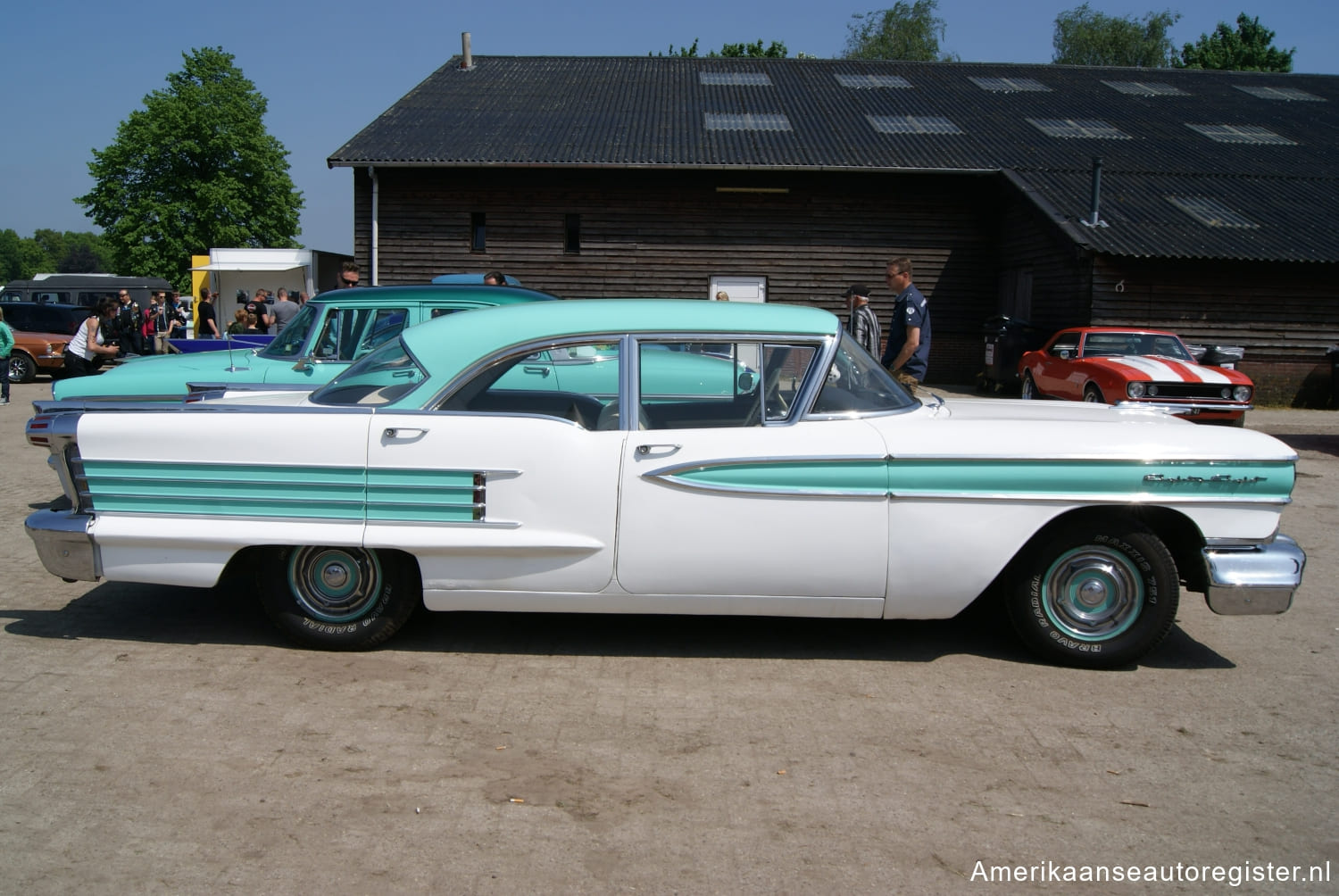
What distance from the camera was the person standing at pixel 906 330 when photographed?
708cm

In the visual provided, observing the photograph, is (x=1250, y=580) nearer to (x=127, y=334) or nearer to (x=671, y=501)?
(x=671, y=501)

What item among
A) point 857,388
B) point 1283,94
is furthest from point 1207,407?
point 1283,94

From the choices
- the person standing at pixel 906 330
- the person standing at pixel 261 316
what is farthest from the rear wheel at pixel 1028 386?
the person standing at pixel 261 316

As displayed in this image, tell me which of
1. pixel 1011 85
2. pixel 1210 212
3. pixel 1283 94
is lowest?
pixel 1210 212

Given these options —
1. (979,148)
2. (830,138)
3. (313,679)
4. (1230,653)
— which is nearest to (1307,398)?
(979,148)

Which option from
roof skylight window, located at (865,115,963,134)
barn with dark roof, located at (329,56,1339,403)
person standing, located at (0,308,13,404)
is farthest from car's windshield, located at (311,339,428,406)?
roof skylight window, located at (865,115,963,134)

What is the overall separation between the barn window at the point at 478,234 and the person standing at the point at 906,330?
16.1m

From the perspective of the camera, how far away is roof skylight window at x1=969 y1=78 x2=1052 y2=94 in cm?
2549

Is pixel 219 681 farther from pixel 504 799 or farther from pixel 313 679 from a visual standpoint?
pixel 504 799

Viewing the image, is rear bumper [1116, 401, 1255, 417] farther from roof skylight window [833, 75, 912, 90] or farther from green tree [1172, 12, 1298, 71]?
green tree [1172, 12, 1298, 71]

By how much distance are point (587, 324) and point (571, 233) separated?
18.3 m

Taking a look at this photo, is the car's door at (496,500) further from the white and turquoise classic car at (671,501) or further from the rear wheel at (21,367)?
the rear wheel at (21,367)

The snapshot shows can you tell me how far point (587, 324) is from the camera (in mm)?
4500

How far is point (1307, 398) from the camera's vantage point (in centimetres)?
1894
